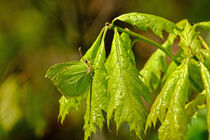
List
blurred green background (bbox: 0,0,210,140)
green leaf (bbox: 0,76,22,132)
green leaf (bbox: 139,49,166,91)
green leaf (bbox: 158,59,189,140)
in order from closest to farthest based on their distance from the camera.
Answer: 1. green leaf (bbox: 158,59,189,140)
2. green leaf (bbox: 139,49,166,91)
3. green leaf (bbox: 0,76,22,132)
4. blurred green background (bbox: 0,0,210,140)

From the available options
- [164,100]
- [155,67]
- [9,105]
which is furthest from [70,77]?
[9,105]

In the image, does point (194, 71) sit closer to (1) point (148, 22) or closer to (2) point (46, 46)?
(1) point (148, 22)

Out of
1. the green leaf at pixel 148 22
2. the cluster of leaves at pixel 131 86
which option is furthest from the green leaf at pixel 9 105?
the green leaf at pixel 148 22

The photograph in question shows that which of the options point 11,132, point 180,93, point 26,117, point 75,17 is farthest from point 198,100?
point 75,17

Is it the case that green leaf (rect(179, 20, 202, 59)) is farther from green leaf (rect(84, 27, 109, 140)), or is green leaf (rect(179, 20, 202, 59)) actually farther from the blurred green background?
the blurred green background

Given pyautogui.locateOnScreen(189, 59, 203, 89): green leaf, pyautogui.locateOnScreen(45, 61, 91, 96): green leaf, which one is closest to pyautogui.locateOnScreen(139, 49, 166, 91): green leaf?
pyautogui.locateOnScreen(189, 59, 203, 89): green leaf

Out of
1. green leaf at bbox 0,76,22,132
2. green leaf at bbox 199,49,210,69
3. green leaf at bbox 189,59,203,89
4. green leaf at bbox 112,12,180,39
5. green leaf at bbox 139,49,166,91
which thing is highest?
green leaf at bbox 112,12,180,39

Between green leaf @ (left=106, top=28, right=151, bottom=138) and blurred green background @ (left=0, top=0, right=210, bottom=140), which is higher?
green leaf @ (left=106, top=28, right=151, bottom=138)

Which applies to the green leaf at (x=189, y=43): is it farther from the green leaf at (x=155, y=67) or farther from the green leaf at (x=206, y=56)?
the green leaf at (x=155, y=67)

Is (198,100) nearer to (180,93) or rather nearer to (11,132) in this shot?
(180,93)
